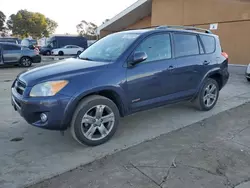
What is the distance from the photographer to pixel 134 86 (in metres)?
3.82

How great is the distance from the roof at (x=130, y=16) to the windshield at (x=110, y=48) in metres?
12.7

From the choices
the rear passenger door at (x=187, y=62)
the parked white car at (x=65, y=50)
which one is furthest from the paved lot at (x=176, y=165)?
Answer: the parked white car at (x=65, y=50)

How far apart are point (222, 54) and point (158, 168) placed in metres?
3.57

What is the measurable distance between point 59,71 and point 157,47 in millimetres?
1788

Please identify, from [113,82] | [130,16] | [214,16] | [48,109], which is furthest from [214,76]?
[130,16]

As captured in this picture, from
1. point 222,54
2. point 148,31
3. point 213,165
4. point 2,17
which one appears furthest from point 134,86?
point 2,17

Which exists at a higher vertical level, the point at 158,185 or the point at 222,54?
the point at 222,54

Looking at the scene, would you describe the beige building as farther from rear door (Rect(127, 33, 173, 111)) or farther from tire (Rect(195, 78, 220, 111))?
rear door (Rect(127, 33, 173, 111))

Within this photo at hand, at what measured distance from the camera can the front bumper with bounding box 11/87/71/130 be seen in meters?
3.17

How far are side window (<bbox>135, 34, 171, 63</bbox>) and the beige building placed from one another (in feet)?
30.5

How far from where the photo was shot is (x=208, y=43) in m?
5.18

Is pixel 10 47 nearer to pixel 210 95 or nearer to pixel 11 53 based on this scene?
pixel 11 53

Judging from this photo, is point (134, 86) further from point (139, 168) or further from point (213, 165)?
point (213, 165)

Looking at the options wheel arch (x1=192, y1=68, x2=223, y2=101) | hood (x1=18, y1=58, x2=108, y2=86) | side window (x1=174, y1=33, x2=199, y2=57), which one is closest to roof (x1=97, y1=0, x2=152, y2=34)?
wheel arch (x1=192, y1=68, x2=223, y2=101)
